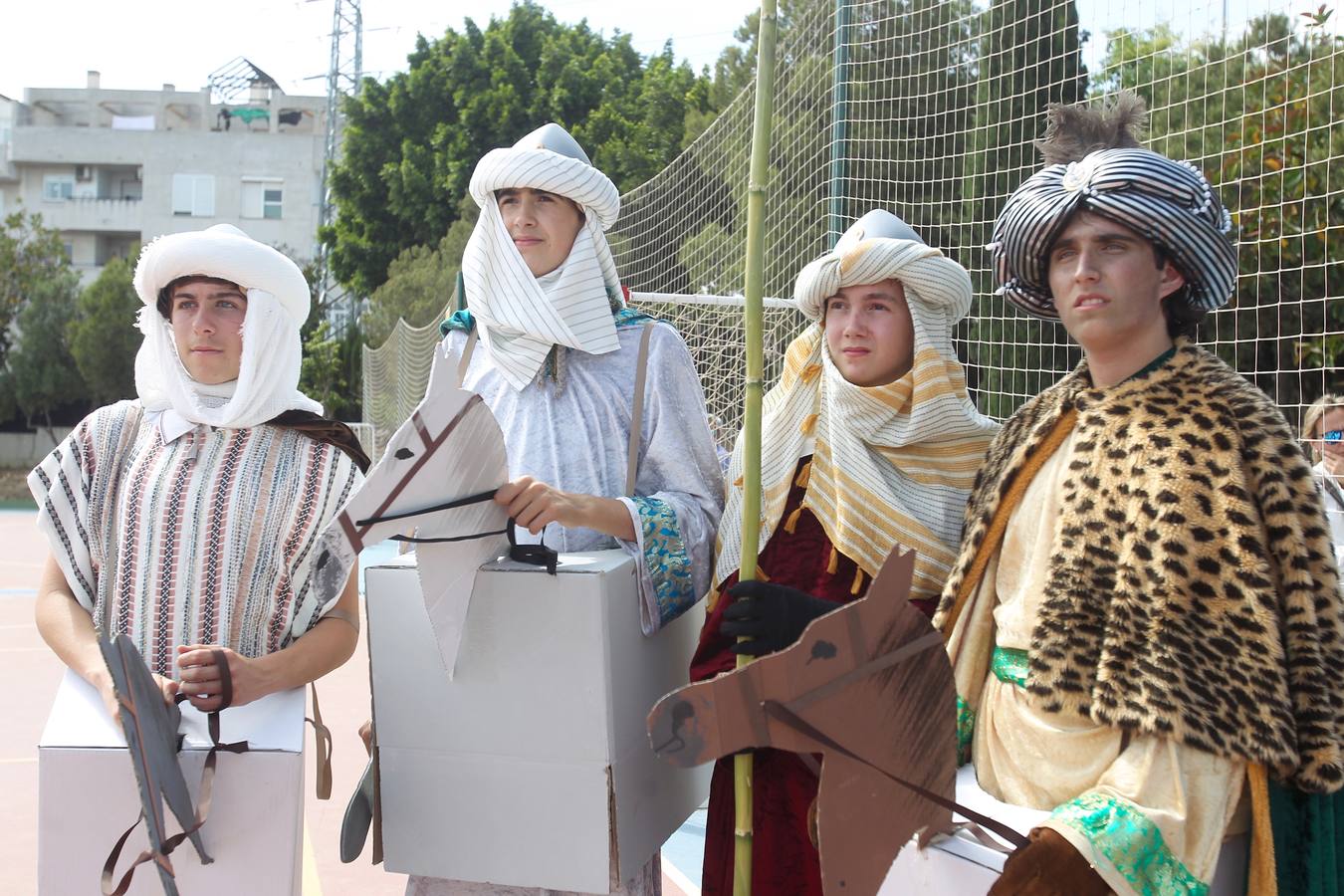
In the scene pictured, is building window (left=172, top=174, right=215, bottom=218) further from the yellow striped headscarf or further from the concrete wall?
the yellow striped headscarf

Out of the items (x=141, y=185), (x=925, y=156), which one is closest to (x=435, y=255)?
(x=925, y=156)

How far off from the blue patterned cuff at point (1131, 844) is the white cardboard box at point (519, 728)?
790 mm

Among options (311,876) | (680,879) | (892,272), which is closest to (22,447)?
(311,876)

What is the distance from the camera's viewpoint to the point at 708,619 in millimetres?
2361

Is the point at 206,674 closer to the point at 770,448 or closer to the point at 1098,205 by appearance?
the point at 770,448

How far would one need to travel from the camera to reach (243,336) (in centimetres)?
243

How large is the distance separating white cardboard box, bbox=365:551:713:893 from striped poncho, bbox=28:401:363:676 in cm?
25

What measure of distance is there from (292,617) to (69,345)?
29161 millimetres

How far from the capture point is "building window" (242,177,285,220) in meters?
37.3

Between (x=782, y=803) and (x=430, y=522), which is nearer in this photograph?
(x=430, y=522)

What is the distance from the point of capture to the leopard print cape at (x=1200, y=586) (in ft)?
5.48

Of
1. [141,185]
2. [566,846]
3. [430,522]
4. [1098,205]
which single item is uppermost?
[141,185]

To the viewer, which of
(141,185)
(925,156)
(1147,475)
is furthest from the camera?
(141,185)

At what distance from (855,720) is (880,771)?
0.08 metres
